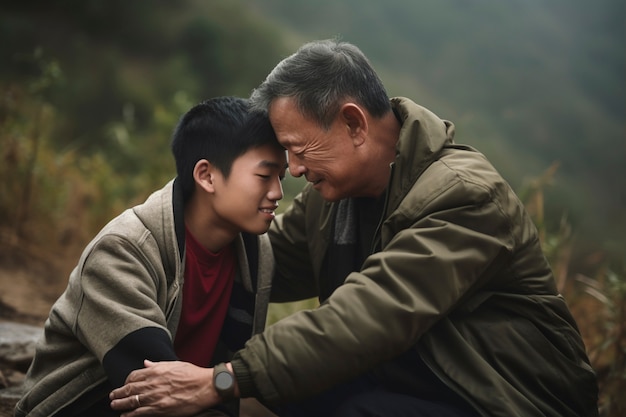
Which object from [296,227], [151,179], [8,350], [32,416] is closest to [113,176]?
[151,179]

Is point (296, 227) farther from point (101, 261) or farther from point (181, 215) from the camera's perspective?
point (101, 261)

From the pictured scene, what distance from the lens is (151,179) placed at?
17.9 ft

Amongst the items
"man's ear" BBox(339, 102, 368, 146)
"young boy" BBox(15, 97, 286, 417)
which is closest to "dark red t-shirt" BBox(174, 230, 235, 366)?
"young boy" BBox(15, 97, 286, 417)

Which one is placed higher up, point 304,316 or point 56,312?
point 304,316

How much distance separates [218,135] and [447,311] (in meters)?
1.09

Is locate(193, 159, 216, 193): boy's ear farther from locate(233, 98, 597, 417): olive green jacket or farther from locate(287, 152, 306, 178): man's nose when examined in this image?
locate(233, 98, 597, 417): olive green jacket

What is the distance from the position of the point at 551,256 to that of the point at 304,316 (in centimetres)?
223

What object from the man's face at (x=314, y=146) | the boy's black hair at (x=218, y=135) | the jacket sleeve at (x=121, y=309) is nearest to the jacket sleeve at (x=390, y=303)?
the jacket sleeve at (x=121, y=309)

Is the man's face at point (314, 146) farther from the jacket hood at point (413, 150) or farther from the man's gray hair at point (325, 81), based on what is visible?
the jacket hood at point (413, 150)

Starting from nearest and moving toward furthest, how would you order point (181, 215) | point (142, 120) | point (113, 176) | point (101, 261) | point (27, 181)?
point (101, 261) < point (181, 215) < point (27, 181) < point (113, 176) < point (142, 120)

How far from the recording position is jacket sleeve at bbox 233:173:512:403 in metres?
2.29

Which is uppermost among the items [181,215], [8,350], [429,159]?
[429,159]

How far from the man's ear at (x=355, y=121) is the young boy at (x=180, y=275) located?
0.30 metres

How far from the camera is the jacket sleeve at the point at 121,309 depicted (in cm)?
246
